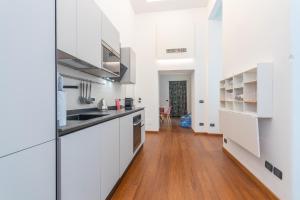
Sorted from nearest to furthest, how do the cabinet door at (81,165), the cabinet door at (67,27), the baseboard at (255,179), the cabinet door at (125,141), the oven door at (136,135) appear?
the cabinet door at (81,165), the cabinet door at (67,27), the baseboard at (255,179), the cabinet door at (125,141), the oven door at (136,135)

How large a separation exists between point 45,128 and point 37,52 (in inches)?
16.9

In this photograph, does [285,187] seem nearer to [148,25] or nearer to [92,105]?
[92,105]

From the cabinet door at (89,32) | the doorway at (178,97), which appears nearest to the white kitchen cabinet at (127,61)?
the cabinet door at (89,32)

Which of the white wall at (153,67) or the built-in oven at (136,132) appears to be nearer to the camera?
the built-in oven at (136,132)

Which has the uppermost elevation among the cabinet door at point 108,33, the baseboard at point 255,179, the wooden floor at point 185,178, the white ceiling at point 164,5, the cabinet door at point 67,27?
the white ceiling at point 164,5

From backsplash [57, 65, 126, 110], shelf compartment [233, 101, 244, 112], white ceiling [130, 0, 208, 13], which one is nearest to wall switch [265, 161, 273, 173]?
shelf compartment [233, 101, 244, 112]

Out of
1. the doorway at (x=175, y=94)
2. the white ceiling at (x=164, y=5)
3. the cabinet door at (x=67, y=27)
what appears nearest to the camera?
the cabinet door at (x=67, y=27)

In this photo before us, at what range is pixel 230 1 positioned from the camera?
302 cm

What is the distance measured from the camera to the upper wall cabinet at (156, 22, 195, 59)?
17.2 ft

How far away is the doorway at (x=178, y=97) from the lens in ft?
32.3

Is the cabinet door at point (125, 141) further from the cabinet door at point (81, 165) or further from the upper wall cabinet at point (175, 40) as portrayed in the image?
the upper wall cabinet at point (175, 40)

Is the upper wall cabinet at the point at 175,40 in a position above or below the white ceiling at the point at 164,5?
below

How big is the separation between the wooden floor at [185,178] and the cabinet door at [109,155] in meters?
0.27

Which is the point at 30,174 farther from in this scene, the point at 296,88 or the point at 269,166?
the point at 269,166
